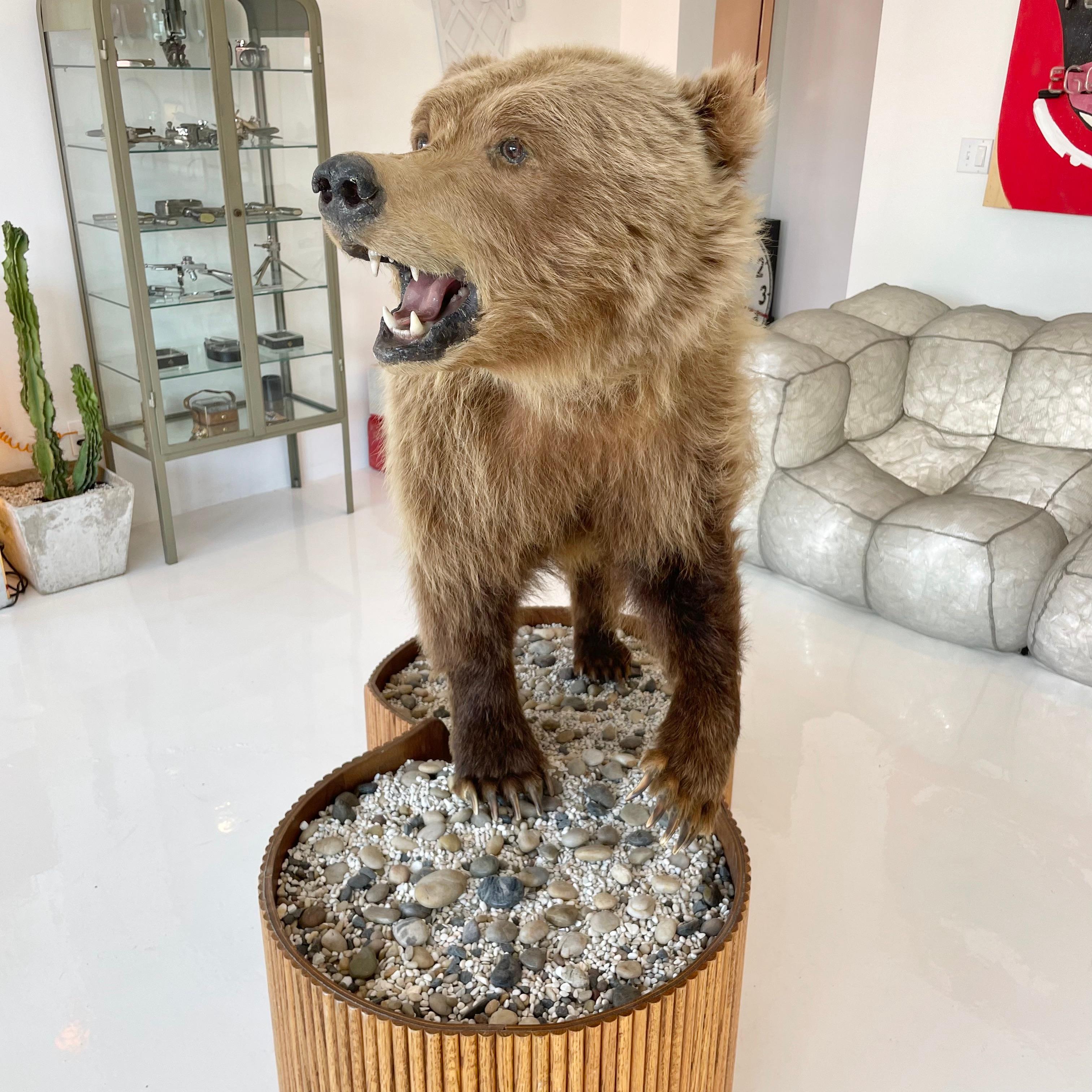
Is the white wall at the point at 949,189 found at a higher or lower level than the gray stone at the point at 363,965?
higher

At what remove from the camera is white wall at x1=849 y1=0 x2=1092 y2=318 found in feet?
11.7

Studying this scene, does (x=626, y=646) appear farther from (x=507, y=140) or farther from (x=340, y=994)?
(x=507, y=140)

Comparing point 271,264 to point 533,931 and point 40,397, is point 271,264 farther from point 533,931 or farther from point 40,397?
point 533,931

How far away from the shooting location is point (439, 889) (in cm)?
140

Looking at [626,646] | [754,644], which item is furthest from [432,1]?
[626,646]

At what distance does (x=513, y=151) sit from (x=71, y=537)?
267cm

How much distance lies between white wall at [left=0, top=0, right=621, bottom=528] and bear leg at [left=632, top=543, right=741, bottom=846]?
2.67m

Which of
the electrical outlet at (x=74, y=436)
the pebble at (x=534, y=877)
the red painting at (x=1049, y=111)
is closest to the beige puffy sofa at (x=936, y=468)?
the red painting at (x=1049, y=111)

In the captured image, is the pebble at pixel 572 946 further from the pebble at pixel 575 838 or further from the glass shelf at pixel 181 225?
the glass shelf at pixel 181 225

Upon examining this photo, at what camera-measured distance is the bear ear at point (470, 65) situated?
122cm

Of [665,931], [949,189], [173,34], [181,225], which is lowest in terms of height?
[665,931]

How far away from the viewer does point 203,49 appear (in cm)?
327

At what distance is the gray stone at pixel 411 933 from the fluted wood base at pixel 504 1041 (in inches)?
6.3

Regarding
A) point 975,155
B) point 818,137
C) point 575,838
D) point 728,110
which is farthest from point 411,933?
point 818,137
